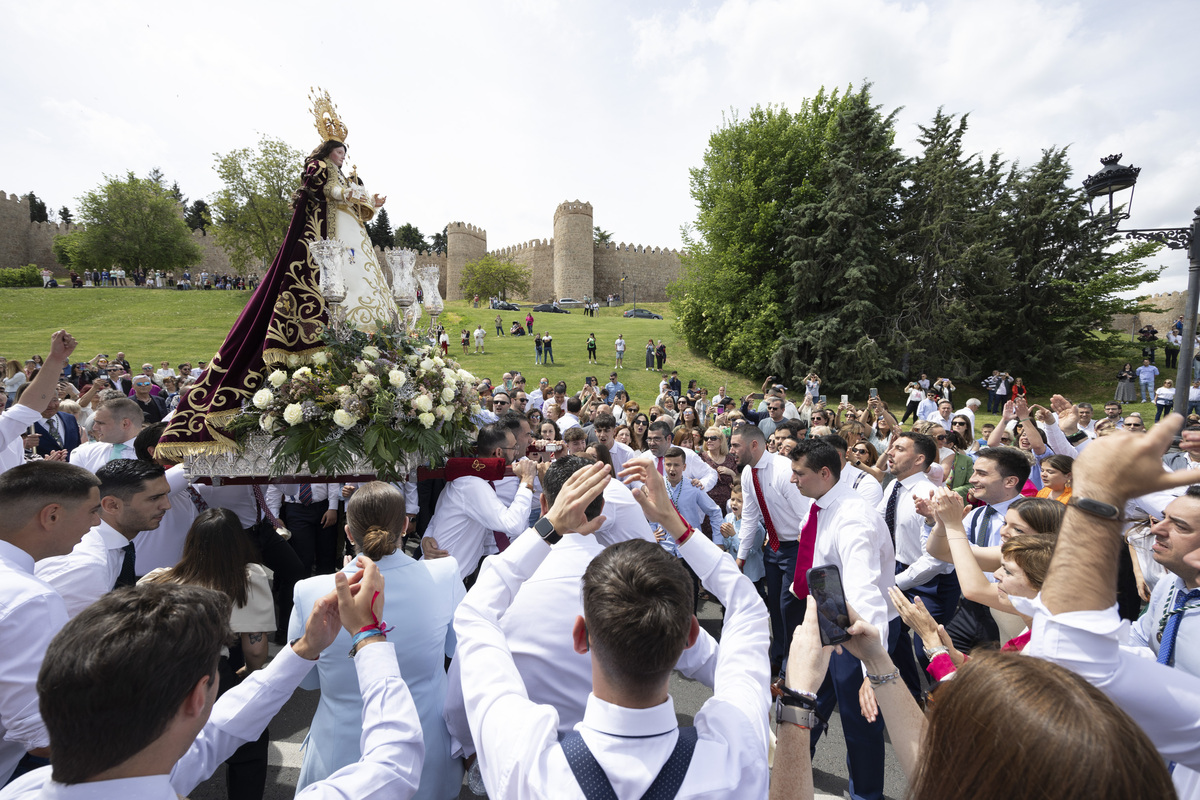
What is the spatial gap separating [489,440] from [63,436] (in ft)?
23.7

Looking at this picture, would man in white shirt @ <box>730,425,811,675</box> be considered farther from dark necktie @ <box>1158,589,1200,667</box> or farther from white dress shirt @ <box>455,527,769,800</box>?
white dress shirt @ <box>455,527,769,800</box>

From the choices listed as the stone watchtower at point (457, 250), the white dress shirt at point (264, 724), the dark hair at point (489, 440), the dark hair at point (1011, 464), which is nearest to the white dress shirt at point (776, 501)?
the dark hair at point (1011, 464)

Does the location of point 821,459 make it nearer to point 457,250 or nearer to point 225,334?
point 225,334

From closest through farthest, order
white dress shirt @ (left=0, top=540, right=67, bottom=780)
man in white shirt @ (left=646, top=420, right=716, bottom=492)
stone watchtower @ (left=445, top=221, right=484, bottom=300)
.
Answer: white dress shirt @ (left=0, top=540, right=67, bottom=780) < man in white shirt @ (left=646, top=420, right=716, bottom=492) < stone watchtower @ (left=445, top=221, right=484, bottom=300)

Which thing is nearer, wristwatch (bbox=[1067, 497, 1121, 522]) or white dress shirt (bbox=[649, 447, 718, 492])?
wristwatch (bbox=[1067, 497, 1121, 522])

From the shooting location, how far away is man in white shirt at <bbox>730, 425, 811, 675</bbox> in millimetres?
4715

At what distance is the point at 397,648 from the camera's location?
251 centimetres

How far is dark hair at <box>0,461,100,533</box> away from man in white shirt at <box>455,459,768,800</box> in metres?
1.99

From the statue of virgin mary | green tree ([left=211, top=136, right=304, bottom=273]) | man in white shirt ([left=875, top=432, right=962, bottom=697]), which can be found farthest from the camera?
green tree ([left=211, top=136, right=304, bottom=273])

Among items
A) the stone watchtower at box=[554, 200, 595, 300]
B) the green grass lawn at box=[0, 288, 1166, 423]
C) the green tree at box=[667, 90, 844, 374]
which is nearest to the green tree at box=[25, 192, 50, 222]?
the green grass lawn at box=[0, 288, 1166, 423]

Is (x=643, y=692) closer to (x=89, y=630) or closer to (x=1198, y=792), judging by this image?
(x=89, y=630)

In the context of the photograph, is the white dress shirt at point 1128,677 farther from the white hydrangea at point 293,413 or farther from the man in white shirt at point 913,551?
the white hydrangea at point 293,413

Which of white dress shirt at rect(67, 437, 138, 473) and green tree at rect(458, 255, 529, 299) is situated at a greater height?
green tree at rect(458, 255, 529, 299)

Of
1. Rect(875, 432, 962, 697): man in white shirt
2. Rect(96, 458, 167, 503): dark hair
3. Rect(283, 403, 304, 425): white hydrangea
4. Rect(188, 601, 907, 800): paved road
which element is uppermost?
Rect(283, 403, 304, 425): white hydrangea
